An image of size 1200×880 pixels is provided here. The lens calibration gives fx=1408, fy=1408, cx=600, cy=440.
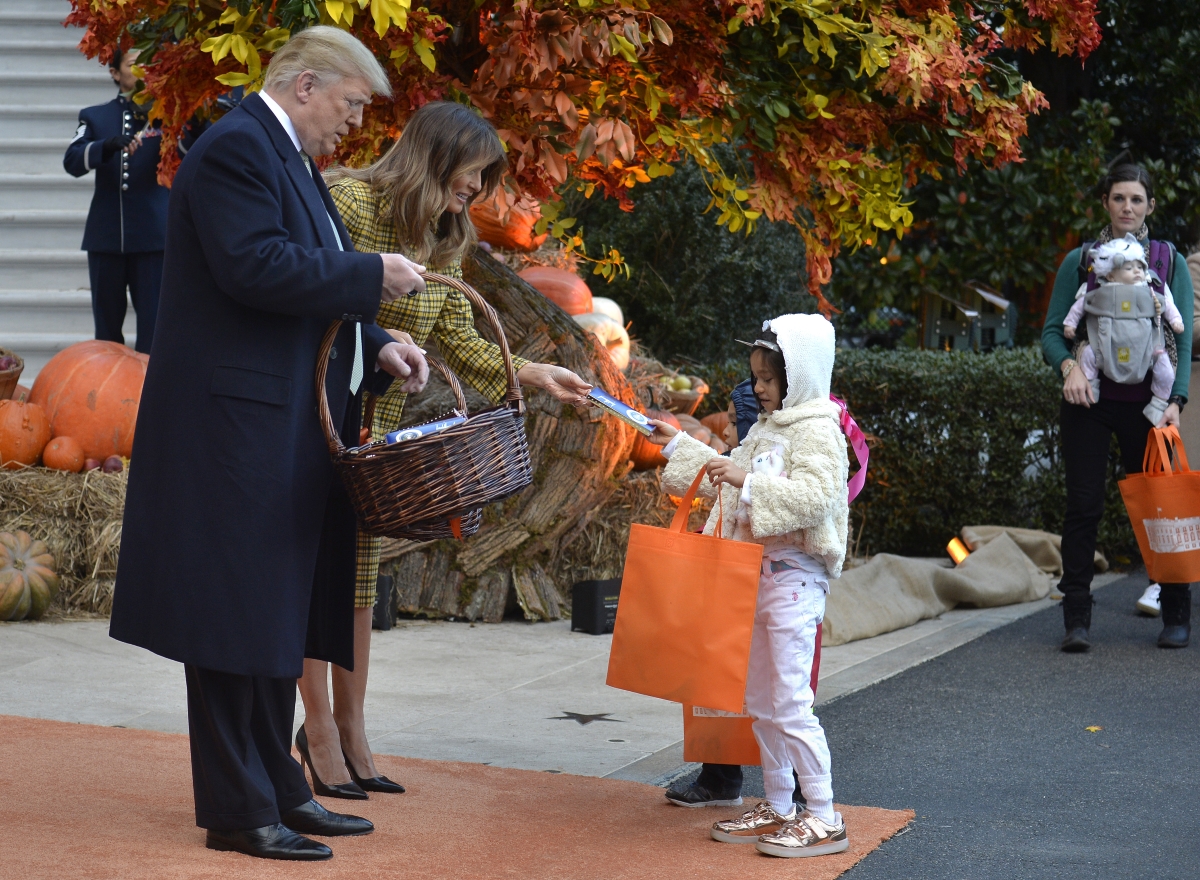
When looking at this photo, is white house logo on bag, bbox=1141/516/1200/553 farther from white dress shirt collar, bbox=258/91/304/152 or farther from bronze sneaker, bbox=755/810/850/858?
white dress shirt collar, bbox=258/91/304/152

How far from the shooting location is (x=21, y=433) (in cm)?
653

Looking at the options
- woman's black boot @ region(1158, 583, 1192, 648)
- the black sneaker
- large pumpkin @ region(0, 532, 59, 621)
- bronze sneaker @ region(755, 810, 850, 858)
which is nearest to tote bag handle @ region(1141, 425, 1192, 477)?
woman's black boot @ region(1158, 583, 1192, 648)

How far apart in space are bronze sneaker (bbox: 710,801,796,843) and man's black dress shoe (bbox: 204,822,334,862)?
0.97m

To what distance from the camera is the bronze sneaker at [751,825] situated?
351 cm

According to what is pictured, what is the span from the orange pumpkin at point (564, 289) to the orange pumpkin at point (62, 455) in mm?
2837

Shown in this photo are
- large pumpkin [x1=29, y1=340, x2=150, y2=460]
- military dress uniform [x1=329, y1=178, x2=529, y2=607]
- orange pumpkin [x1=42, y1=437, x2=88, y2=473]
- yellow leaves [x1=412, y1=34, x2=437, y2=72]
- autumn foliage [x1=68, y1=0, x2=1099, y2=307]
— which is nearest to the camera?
military dress uniform [x1=329, y1=178, x2=529, y2=607]

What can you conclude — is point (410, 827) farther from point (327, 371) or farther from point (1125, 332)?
point (1125, 332)

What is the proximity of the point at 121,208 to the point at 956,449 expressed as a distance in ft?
15.6

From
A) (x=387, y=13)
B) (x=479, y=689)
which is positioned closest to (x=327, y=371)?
(x=387, y=13)

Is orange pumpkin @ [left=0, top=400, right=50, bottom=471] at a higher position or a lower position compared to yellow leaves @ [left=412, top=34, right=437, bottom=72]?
lower

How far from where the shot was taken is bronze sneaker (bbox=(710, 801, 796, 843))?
3508 mm

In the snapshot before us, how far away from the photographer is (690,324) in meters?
10.5

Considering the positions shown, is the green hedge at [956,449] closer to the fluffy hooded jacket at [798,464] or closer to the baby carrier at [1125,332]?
the baby carrier at [1125,332]

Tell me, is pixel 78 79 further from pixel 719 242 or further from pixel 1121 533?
pixel 1121 533
